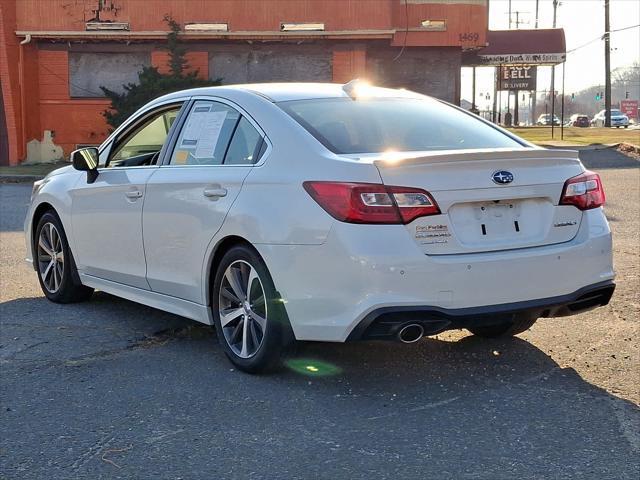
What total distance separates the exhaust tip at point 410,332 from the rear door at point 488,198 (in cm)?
38

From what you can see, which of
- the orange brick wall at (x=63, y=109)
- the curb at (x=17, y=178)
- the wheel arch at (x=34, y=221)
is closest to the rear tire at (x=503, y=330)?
the wheel arch at (x=34, y=221)

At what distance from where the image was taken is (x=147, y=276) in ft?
17.7

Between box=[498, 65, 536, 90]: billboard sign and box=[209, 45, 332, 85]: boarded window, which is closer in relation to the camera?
box=[209, 45, 332, 85]: boarded window

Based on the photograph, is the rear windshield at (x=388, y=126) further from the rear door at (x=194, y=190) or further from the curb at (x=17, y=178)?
the curb at (x=17, y=178)

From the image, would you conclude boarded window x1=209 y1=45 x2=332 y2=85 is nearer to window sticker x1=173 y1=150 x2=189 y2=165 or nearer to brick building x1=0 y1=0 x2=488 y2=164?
brick building x1=0 y1=0 x2=488 y2=164

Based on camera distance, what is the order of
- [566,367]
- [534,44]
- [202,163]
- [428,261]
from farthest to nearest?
[534,44]
[202,163]
[566,367]
[428,261]

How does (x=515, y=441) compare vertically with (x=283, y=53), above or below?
below

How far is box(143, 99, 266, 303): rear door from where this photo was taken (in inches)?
186

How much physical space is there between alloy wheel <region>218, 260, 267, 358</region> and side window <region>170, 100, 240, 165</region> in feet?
2.38

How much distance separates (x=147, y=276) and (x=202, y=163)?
90 cm

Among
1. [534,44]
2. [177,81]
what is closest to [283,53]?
[177,81]

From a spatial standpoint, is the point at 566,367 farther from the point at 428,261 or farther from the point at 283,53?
the point at 283,53

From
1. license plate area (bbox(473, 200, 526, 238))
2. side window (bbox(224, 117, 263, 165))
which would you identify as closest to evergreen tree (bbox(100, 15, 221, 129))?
side window (bbox(224, 117, 263, 165))

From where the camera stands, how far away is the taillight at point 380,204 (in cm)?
398
